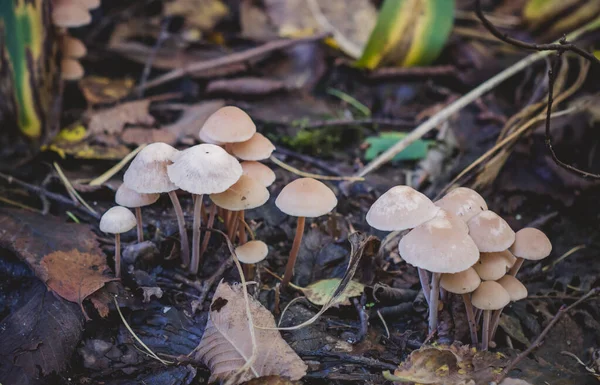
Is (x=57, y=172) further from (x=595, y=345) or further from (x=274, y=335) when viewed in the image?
(x=595, y=345)

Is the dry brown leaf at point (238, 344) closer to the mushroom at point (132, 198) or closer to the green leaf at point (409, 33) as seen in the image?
the mushroom at point (132, 198)

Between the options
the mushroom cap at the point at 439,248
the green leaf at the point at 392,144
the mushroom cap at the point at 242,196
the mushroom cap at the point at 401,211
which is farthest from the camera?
the green leaf at the point at 392,144

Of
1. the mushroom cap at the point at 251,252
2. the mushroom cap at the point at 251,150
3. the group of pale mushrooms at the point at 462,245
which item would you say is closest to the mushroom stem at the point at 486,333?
the group of pale mushrooms at the point at 462,245

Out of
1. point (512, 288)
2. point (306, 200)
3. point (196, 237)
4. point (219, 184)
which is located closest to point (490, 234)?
point (512, 288)

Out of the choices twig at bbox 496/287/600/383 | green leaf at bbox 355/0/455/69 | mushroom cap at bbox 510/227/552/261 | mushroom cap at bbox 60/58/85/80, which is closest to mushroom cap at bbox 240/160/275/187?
mushroom cap at bbox 510/227/552/261

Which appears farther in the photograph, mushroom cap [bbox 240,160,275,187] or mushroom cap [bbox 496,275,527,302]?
mushroom cap [bbox 240,160,275,187]

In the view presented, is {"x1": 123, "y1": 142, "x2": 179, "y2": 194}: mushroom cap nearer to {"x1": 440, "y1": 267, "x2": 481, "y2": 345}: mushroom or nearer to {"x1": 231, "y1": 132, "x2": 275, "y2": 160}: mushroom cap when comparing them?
{"x1": 231, "y1": 132, "x2": 275, "y2": 160}: mushroom cap

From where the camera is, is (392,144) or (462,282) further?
(392,144)

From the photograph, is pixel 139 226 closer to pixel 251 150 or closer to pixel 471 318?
pixel 251 150
